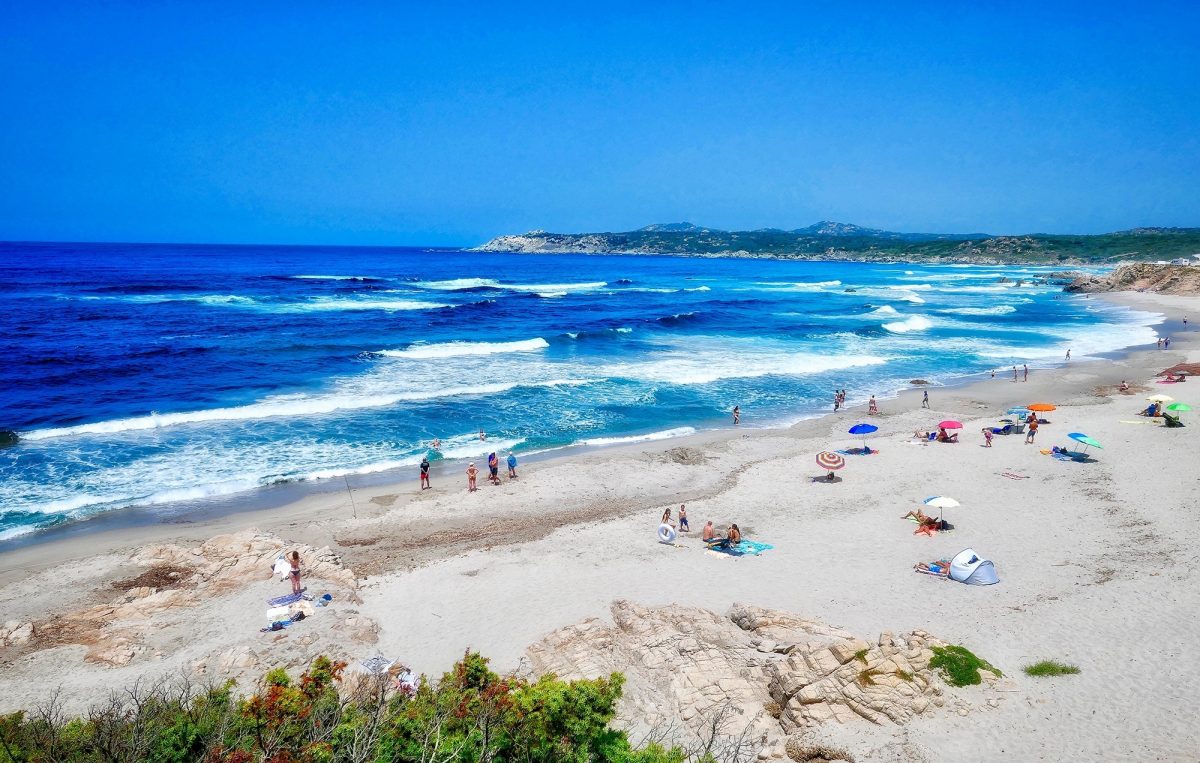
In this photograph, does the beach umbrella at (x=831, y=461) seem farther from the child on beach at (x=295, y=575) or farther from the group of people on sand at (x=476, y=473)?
Result: the child on beach at (x=295, y=575)

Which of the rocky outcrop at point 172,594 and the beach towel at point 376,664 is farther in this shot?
the rocky outcrop at point 172,594

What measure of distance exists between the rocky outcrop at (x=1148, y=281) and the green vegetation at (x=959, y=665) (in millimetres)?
74644

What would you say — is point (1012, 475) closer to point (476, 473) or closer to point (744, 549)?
point (744, 549)

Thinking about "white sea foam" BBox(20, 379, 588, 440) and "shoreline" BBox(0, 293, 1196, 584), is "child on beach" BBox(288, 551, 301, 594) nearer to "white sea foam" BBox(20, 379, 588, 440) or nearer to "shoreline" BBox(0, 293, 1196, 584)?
"shoreline" BBox(0, 293, 1196, 584)

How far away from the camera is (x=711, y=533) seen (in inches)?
604

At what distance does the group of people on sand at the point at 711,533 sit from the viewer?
15.0m

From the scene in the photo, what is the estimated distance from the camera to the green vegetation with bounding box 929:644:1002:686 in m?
A: 9.54

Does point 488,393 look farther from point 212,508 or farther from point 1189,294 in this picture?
point 1189,294

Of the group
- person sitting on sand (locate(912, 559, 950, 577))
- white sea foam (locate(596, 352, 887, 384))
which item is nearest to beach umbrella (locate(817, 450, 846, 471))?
person sitting on sand (locate(912, 559, 950, 577))

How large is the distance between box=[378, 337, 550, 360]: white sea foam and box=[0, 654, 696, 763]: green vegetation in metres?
30.7

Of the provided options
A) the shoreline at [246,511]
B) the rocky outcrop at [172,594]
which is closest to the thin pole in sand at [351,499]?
the shoreline at [246,511]

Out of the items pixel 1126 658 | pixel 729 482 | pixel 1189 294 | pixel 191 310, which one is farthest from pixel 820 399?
pixel 1189 294

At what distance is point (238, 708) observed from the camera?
760cm

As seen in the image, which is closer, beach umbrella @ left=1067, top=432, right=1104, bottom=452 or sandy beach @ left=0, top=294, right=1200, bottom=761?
sandy beach @ left=0, top=294, right=1200, bottom=761
